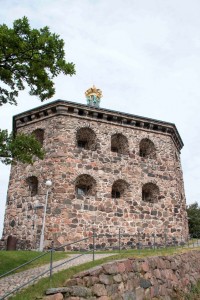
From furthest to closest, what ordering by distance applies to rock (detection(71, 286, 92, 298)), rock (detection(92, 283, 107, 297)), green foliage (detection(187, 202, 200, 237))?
1. green foliage (detection(187, 202, 200, 237))
2. rock (detection(92, 283, 107, 297))
3. rock (detection(71, 286, 92, 298))

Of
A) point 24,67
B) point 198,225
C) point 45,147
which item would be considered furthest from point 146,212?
point 198,225

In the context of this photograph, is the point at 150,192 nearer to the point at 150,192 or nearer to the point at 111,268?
the point at 150,192

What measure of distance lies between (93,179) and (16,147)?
8818 millimetres

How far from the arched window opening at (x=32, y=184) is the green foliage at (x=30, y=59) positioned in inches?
342

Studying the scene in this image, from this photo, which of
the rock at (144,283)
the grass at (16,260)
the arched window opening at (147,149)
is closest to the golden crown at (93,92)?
the arched window opening at (147,149)

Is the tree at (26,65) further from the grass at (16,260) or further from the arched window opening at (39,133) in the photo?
the arched window opening at (39,133)

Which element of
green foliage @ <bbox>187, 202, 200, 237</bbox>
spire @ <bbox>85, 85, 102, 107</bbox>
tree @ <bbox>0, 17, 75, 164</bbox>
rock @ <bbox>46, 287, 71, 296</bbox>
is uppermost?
spire @ <bbox>85, 85, 102, 107</bbox>

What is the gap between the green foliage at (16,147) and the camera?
9.12 meters

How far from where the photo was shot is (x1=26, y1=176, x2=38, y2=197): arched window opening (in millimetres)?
18219

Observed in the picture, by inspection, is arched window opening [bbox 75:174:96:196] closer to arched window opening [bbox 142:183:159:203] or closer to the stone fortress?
the stone fortress

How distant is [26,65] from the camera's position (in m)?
9.50

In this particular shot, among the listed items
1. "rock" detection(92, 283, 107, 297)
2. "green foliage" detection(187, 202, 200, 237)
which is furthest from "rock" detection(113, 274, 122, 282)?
"green foliage" detection(187, 202, 200, 237)

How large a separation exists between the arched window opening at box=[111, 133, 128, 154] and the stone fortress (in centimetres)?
6

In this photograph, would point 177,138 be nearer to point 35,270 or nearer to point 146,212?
point 146,212
